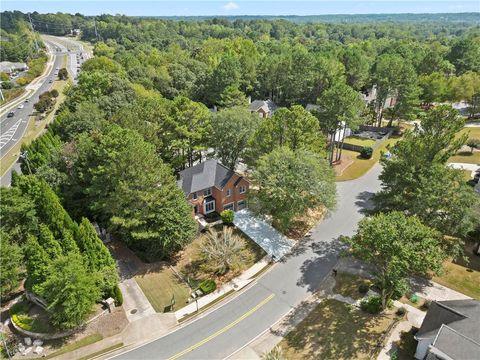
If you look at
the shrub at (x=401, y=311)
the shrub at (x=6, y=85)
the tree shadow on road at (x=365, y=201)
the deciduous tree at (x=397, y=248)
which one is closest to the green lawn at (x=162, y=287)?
the deciduous tree at (x=397, y=248)

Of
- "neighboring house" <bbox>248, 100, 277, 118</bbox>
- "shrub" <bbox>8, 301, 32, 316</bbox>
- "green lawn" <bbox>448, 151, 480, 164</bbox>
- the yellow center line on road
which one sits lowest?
"shrub" <bbox>8, 301, 32, 316</bbox>

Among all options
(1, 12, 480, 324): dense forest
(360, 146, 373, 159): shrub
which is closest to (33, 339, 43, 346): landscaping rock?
(1, 12, 480, 324): dense forest

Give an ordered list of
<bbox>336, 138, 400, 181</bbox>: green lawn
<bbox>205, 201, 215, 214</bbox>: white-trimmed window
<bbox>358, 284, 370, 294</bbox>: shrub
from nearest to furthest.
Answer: <bbox>358, 284, 370, 294</bbox>: shrub, <bbox>205, 201, 215, 214</bbox>: white-trimmed window, <bbox>336, 138, 400, 181</bbox>: green lawn

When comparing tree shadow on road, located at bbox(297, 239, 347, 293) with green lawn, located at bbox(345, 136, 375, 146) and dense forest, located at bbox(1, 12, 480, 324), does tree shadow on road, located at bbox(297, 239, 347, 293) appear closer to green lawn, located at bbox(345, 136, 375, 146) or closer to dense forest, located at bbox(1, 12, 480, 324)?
dense forest, located at bbox(1, 12, 480, 324)

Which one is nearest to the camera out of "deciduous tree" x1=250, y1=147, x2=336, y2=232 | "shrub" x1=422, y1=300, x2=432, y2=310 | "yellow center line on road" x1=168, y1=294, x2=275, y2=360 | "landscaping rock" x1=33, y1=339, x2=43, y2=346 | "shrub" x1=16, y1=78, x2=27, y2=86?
"yellow center line on road" x1=168, y1=294, x2=275, y2=360

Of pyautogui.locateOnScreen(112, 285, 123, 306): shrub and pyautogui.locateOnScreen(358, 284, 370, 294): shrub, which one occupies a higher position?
pyautogui.locateOnScreen(358, 284, 370, 294): shrub

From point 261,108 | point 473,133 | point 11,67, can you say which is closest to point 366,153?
point 473,133

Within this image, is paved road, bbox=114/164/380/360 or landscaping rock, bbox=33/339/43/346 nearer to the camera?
paved road, bbox=114/164/380/360

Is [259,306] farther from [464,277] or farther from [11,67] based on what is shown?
[11,67]
